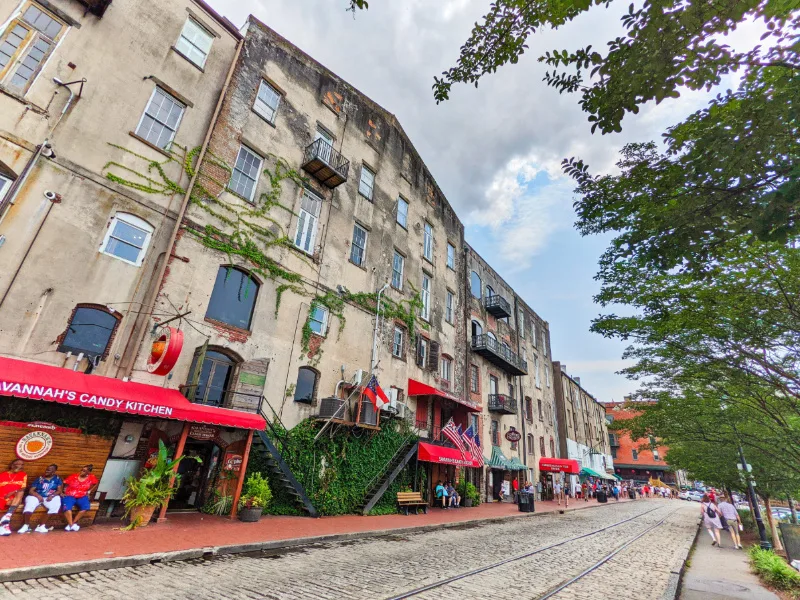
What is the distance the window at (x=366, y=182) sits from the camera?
810 inches

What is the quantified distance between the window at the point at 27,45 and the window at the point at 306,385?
11844 millimetres

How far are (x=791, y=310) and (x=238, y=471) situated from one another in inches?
573

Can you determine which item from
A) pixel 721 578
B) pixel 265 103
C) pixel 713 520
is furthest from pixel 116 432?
pixel 713 520

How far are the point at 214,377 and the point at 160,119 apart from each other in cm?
898

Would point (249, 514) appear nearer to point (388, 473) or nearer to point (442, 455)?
point (388, 473)

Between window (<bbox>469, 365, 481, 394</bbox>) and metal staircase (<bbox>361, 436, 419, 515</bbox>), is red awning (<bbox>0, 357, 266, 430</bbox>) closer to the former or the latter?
metal staircase (<bbox>361, 436, 419, 515</bbox>)

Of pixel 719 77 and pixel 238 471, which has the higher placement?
pixel 719 77

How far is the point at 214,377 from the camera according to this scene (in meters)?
12.8

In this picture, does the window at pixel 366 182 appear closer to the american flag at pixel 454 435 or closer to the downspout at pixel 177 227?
the downspout at pixel 177 227

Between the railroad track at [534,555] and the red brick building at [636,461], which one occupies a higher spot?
the red brick building at [636,461]

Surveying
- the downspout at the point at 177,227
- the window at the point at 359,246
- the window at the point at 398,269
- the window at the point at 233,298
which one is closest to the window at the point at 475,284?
the window at the point at 398,269

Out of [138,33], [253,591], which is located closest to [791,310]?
[253,591]

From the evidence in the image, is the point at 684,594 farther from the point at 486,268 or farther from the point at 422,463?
the point at 486,268

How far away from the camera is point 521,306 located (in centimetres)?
3797
